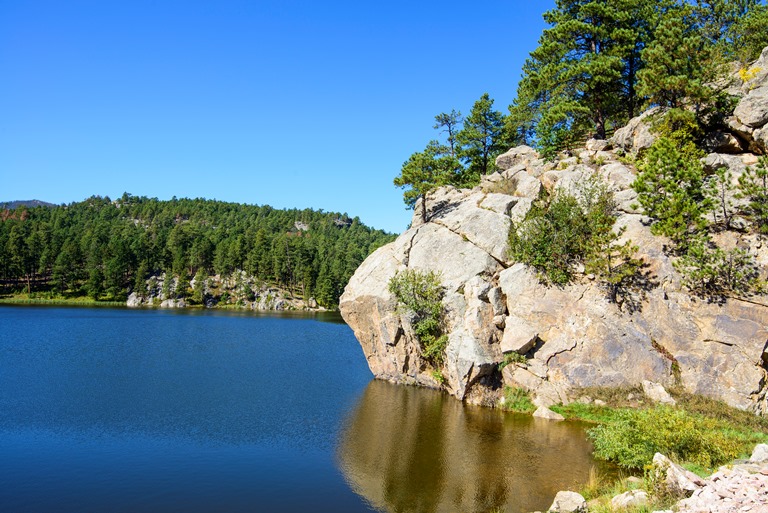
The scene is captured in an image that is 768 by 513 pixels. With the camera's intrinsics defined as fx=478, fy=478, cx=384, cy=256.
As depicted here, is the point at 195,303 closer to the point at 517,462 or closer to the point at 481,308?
the point at 481,308

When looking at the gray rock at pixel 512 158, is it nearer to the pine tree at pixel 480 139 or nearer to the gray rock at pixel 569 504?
the pine tree at pixel 480 139

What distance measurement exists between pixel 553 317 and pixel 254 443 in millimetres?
23465

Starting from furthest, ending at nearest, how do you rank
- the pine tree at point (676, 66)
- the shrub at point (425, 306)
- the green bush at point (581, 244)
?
the shrub at point (425, 306)
the pine tree at point (676, 66)
the green bush at point (581, 244)

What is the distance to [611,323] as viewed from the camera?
116ft

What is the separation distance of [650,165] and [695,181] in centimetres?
325

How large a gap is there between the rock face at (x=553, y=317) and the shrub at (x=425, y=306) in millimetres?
875

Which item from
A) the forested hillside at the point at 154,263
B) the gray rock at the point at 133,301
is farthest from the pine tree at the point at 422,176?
the gray rock at the point at 133,301

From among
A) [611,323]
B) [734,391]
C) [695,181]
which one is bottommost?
Result: [734,391]

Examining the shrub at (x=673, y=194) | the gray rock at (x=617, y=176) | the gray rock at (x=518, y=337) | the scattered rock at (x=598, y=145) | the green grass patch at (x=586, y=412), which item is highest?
the scattered rock at (x=598, y=145)

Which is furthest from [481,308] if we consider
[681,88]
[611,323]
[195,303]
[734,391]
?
[195,303]

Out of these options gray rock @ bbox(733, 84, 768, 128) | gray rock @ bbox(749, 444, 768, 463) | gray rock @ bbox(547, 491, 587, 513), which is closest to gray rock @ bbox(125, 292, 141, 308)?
gray rock @ bbox(547, 491, 587, 513)

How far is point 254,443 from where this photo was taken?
94.1 ft

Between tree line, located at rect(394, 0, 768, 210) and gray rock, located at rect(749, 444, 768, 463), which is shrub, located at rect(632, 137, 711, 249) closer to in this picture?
tree line, located at rect(394, 0, 768, 210)

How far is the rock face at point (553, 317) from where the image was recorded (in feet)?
106
